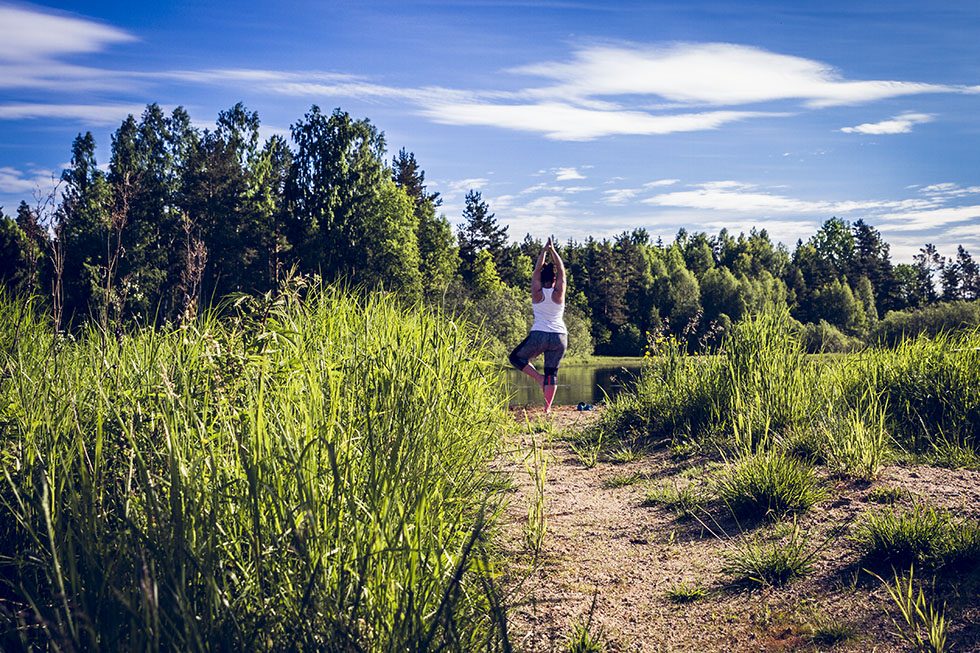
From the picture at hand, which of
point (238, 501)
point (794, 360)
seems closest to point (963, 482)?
point (794, 360)

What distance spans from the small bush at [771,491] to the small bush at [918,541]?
0.69m

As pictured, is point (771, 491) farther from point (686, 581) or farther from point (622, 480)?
point (622, 480)

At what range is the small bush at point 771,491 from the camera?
16.3 ft

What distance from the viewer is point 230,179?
42625 millimetres

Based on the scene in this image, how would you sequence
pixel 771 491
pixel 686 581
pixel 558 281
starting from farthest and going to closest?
pixel 558 281 → pixel 771 491 → pixel 686 581

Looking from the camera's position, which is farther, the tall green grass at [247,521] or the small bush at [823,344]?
the small bush at [823,344]

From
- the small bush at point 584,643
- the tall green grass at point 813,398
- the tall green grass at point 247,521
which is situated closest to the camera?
the tall green grass at point 247,521

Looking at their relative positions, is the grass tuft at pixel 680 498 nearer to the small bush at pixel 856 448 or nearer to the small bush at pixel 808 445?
the small bush at pixel 808 445

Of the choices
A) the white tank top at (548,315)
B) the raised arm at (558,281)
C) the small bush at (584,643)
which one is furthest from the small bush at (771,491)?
the white tank top at (548,315)

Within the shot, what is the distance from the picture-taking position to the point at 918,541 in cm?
397

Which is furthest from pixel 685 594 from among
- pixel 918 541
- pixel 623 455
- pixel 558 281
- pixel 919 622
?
pixel 558 281

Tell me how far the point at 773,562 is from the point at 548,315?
15.9 feet

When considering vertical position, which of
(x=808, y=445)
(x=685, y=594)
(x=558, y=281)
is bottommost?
(x=685, y=594)

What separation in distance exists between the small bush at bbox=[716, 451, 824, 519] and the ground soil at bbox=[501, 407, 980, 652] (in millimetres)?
117
